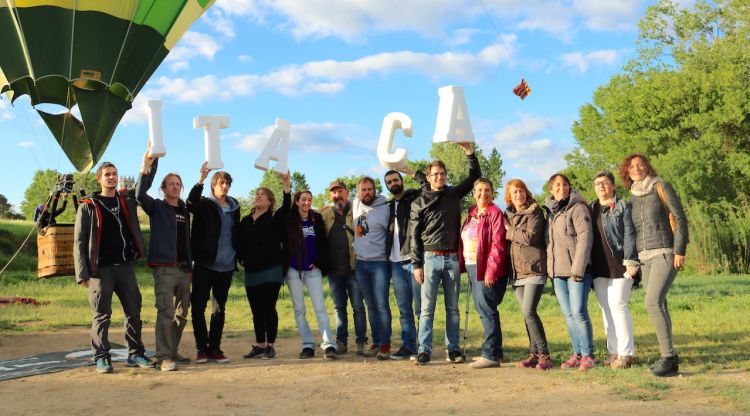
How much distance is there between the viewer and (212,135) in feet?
28.1

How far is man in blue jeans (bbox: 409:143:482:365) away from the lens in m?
7.56

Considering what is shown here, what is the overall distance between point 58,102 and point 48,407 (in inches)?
352

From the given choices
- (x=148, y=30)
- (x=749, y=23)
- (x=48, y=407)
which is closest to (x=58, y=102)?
(x=148, y=30)

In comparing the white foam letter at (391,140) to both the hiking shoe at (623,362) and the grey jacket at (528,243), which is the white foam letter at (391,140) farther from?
the hiking shoe at (623,362)

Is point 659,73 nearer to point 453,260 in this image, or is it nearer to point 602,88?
point 602,88

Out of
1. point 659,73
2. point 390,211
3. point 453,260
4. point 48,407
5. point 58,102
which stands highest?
point 659,73

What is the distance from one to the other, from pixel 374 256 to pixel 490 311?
1.47 meters

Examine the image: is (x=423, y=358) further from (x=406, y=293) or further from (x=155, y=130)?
(x=155, y=130)

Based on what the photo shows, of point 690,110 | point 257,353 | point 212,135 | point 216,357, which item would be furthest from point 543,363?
point 690,110

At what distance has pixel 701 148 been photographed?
35.9 meters

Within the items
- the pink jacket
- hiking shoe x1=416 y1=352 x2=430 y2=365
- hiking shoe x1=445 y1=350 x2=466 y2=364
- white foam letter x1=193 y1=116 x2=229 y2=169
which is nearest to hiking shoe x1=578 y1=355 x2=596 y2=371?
the pink jacket

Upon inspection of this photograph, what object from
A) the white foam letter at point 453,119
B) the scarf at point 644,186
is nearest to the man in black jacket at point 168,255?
the white foam letter at point 453,119

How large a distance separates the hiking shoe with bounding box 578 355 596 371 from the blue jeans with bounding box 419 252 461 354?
1.34m

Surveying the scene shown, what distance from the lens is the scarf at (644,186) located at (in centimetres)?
692
